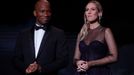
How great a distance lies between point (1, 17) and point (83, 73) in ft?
5.37

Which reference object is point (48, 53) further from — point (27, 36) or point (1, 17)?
point (1, 17)

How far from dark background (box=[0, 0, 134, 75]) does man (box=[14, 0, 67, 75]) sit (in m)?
1.18

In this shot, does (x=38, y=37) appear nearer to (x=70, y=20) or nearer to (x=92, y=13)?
(x=92, y=13)

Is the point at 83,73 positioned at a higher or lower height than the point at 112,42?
lower

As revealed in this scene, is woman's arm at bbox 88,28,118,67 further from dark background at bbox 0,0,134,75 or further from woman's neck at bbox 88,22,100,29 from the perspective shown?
dark background at bbox 0,0,134,75

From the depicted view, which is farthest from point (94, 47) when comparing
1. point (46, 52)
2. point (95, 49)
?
point (46, 52)

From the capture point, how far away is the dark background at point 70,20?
13.0ft

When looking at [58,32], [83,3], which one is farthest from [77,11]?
[58,32]

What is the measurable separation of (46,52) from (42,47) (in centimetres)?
6

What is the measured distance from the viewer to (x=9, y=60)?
4.10 meters

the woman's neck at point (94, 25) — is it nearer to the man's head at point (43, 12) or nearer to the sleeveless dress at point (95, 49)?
the sleeveless dress at point (95, 49)

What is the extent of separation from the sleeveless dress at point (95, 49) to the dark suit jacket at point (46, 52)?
0.20 metres

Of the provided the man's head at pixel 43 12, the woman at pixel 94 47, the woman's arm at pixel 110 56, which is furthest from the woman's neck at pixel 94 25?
the man's head at pixel 43 12

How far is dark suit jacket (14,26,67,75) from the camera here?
2723 millimetres
